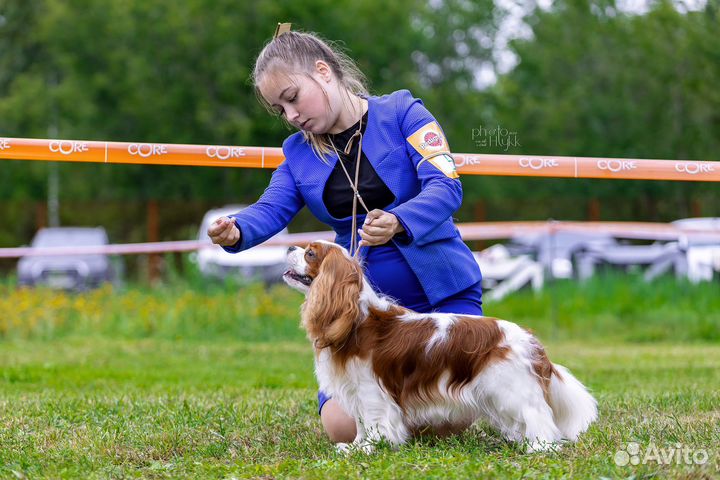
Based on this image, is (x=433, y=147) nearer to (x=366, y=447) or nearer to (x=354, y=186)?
(x=354, y=186)

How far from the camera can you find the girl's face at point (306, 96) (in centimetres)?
408

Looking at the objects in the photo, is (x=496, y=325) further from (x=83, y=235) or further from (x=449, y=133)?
(x=449, y=133)

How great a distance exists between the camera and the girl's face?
4082 mm

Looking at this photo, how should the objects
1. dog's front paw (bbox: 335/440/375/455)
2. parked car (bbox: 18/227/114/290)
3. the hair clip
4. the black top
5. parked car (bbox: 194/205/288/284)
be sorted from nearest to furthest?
1. dog's front paw (bbox: 335/440/375/455)
2. the black top
3. the hair clip
4. parked car (bbox: 194/205/288/284)
5. parked car (bbox: 18/227/114/290)

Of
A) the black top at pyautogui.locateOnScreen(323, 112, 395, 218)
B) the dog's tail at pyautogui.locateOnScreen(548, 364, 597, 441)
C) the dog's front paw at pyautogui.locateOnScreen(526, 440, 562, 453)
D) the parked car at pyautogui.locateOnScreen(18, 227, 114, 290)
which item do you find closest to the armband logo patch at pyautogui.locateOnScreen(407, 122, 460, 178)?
the black top at pyautogui.locateOnScreen(323, 112, 395, 218)

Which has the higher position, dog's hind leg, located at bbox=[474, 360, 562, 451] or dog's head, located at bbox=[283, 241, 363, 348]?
dog's head, located at bbox=[283, 241, 363, 348]

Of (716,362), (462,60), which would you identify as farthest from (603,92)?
Answer: (716,362)

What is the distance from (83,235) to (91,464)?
46.6ft

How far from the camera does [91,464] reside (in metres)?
3.75

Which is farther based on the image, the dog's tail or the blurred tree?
the blurred tree

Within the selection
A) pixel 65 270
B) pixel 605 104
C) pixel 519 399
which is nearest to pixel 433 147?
pixel 519 399

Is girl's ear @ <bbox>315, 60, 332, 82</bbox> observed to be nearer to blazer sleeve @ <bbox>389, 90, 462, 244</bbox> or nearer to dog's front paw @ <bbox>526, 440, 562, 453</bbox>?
blazer sleeve @ <bbox>389, 90, 462, 244</bbox>

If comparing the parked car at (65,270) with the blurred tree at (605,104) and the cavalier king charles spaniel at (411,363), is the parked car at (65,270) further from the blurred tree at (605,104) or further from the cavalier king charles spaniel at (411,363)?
the cavalier king charles spaniel at (411,363)

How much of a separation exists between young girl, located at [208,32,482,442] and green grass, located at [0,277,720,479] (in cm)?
66
